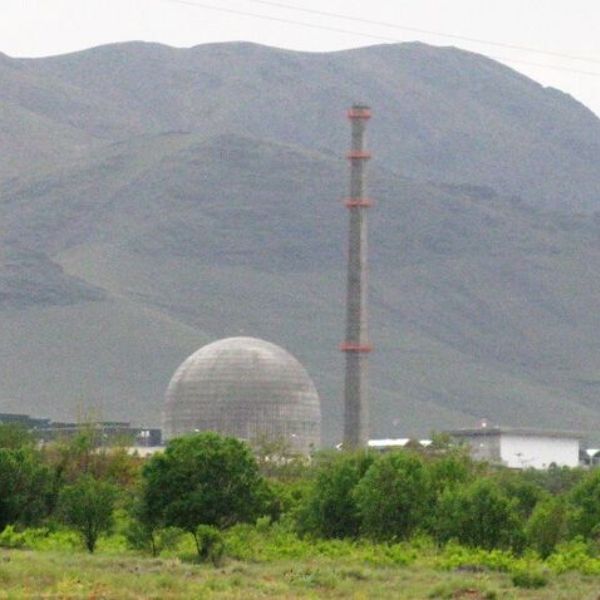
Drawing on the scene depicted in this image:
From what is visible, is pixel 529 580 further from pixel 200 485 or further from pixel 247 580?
pixel 200 485

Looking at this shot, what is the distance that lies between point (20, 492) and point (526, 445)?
76993mm

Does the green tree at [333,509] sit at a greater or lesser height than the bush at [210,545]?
greater

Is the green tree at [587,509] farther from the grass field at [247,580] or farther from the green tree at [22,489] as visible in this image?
the green tree at [22,489]

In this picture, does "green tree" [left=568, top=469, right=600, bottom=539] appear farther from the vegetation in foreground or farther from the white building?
the white building

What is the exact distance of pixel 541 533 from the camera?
50.3m

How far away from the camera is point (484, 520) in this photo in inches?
1991

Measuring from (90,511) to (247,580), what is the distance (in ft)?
41.1

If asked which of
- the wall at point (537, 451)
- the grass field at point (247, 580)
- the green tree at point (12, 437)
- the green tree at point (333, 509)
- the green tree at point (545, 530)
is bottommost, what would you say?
the grass field at point (247, 580)

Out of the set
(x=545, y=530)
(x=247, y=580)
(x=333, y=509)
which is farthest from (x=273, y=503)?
(x=247, y=580)

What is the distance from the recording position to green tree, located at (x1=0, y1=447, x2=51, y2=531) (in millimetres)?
53175

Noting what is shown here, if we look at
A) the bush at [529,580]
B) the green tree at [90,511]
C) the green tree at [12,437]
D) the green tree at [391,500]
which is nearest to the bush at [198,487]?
the green tree at [90,511]

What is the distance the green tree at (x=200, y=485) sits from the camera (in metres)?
49.2

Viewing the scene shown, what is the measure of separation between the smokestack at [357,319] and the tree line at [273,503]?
36.0 m

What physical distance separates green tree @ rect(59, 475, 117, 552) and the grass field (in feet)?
16.7
